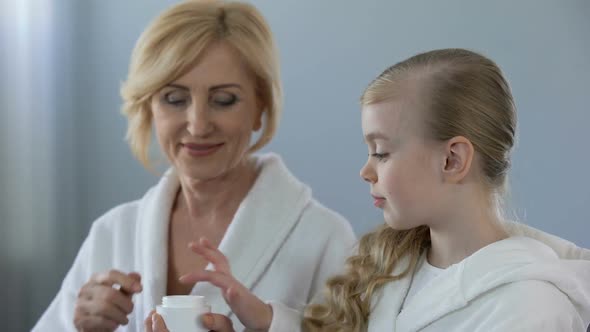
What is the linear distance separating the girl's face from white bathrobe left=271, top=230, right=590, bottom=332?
0.09 metres

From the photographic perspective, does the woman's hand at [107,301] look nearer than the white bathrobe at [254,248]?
Yes

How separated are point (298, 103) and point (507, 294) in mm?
1146

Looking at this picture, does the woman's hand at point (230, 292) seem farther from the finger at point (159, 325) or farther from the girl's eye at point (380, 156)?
the girl's eye at point (380, 156)

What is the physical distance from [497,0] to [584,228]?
21.2 inches

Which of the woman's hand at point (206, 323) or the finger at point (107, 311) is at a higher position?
the woman's hand at point (206, 323)

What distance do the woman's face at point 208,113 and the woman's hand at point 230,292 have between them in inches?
10.6

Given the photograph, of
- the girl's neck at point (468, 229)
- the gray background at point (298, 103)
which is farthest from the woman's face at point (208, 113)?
the gray background at point (298, 103)

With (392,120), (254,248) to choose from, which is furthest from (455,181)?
(254,248)

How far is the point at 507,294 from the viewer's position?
97 centimetres

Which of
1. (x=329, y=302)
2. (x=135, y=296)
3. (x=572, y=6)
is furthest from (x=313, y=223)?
(x=572, y=6)

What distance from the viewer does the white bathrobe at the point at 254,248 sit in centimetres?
139

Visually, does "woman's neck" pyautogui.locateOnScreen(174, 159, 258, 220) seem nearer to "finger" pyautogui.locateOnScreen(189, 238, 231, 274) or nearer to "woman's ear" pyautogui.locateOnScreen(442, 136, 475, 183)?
"finger" pyautogui.locateOnScreen(189, 238, 231, 274)

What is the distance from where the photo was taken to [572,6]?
1678 millimetres

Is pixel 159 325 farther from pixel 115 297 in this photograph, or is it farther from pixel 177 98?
pixel 177 98
